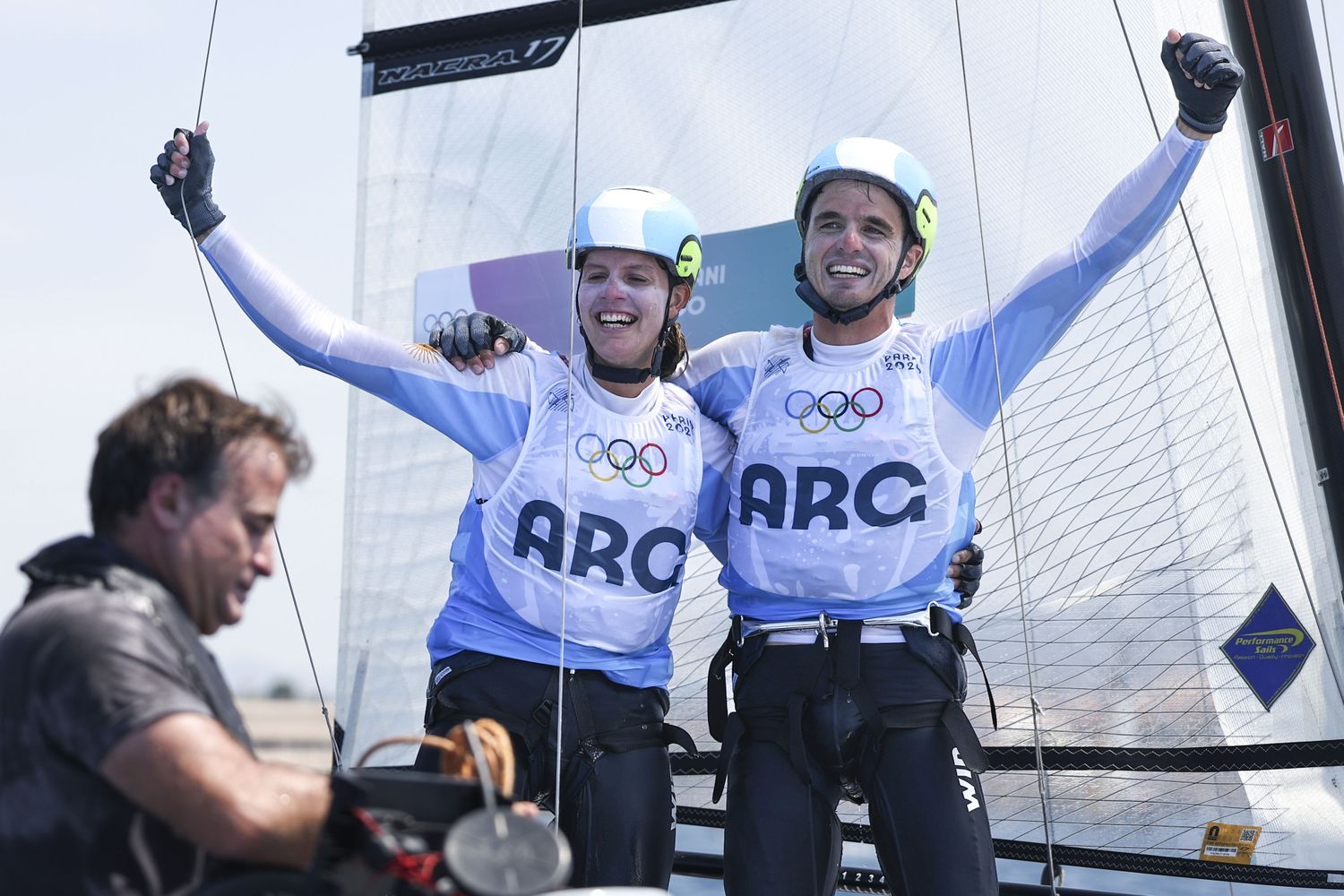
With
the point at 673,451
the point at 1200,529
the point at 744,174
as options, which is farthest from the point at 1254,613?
the point at 744,174

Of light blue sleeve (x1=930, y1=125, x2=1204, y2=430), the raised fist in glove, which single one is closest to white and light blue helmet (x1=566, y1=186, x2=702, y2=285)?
the raised fist in glove

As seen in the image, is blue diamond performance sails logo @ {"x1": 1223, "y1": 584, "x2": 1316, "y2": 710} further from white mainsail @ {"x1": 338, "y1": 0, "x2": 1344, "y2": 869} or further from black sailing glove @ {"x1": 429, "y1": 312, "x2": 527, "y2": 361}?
black sailing glove @ {"x1": 429, "y1": 312, "x2": 527, "y2": 361}

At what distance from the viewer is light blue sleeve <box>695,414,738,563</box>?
124 inches

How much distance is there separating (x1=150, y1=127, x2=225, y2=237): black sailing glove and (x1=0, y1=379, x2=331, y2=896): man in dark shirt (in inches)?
58.5

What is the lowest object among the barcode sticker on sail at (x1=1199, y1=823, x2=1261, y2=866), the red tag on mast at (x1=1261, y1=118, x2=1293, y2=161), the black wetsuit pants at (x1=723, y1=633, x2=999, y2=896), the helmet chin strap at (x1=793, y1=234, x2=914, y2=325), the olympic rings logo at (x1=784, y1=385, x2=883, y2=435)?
the barcode sticker on sail at (x1=1199, y1=823, x2=1261, y2=866)

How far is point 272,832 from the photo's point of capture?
57.1 inches

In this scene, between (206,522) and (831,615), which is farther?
(831,615)

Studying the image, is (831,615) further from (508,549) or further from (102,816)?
(102,816)

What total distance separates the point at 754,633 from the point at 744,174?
180 centimetres

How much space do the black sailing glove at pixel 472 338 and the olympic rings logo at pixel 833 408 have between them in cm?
64

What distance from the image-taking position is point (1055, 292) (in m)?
2.95

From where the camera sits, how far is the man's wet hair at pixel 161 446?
1.64 meters

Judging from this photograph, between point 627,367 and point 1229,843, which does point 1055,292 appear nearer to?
point 627,367

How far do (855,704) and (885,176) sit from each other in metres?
1.09
